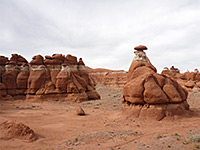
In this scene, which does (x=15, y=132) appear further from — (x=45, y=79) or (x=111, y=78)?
(x=111, y=78)

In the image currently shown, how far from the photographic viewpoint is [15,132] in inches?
A: 274

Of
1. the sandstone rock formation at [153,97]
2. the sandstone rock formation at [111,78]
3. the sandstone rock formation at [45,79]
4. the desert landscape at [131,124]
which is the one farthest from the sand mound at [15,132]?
the sandstone rock formation at [111,78]

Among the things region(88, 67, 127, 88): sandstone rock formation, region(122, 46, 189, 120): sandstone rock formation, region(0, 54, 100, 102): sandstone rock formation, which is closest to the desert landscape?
region(122, 46, 189, 120): sandstone rock formation

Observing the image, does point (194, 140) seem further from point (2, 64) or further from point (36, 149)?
point (2, 64)

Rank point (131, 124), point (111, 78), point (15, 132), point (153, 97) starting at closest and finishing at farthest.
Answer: point (15, 132)
point (131, 124)
point (153, 97)
point (111, 78)

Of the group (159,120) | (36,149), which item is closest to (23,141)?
(36,149)

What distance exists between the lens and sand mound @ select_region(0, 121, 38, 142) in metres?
6.74

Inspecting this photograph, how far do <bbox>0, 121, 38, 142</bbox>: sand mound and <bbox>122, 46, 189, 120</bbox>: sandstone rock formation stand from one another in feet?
21.6

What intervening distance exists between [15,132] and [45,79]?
2045 cm

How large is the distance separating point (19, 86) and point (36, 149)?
23.9 metres

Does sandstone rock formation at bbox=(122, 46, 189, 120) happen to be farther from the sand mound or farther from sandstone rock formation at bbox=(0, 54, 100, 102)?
sandstone rock formation at bbox=(0, 54, 100, 102)

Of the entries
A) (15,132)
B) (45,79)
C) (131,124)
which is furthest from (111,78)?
(15,132)

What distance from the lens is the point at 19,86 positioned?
87.7ft

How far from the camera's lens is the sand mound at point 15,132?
674cm
